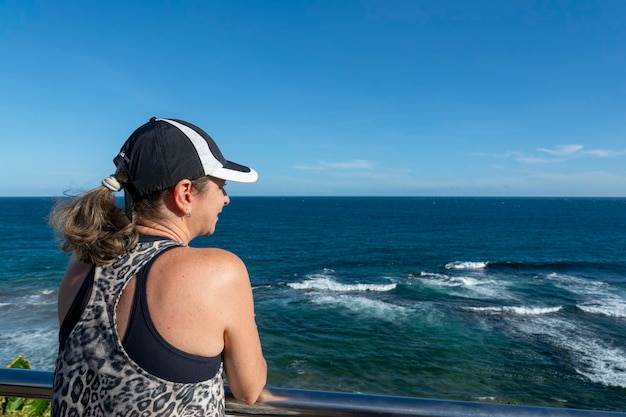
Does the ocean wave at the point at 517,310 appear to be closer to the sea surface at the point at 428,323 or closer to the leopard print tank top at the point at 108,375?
the sea surface at the point at 428,323

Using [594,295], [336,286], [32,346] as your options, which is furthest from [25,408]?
[594,295]

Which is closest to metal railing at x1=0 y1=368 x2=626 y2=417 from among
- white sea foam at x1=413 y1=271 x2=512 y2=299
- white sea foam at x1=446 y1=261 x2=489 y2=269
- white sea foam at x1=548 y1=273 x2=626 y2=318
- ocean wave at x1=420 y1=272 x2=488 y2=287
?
white sea foam at x1=548 y1=273 x2=626 y2=318

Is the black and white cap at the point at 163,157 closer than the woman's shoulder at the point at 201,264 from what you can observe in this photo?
No

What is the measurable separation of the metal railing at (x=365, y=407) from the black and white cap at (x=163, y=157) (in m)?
0.86

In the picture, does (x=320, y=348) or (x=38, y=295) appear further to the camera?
(x=38, y=295)

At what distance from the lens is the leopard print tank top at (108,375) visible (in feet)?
4.03

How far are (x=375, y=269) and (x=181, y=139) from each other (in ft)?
123

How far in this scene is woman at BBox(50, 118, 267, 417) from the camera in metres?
1.24

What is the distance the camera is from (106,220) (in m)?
1.49

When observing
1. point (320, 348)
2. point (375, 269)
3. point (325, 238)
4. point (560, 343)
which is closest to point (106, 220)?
point (320, 348)

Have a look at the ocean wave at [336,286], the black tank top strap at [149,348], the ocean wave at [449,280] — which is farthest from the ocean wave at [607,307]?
the black tank top strap at [149,348]

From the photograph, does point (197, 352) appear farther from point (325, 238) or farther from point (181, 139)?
point (325, 238)

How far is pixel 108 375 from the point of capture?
4.04 feet

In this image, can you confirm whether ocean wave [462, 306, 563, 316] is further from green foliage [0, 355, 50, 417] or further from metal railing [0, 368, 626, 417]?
metal railing [0, 368, 626, 417]
